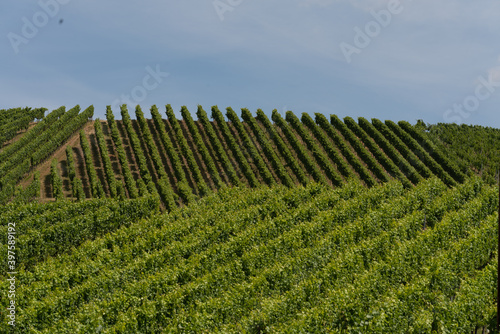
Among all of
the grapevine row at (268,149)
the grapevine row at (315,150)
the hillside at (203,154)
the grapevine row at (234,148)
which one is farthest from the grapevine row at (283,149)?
the grapevine row at (234,148)

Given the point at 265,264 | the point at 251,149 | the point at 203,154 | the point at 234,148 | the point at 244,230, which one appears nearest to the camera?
the point at 265,264

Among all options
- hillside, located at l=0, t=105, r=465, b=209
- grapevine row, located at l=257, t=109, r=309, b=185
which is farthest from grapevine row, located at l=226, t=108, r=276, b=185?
grapevine row, located at l=257, t=109, r=309, b=185

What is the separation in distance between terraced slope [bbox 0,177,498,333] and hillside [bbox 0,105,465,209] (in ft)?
37.5

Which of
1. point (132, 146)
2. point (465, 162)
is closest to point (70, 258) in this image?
point (132, 146)

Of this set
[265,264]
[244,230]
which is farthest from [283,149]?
[265,264]

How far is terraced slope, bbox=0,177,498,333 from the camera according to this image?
2008cm

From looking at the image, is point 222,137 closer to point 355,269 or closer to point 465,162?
point 465,162

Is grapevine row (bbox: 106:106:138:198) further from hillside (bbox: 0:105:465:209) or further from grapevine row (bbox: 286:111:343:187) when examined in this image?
grapevine row (bbox: 286:111:343:187)

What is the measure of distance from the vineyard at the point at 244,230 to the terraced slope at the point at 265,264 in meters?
0.10

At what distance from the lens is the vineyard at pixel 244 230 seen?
20766 mm

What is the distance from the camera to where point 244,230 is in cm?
3181

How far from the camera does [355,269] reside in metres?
24.5

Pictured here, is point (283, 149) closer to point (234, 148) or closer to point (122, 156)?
point (234, 148)

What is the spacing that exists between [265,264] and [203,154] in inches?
1157
